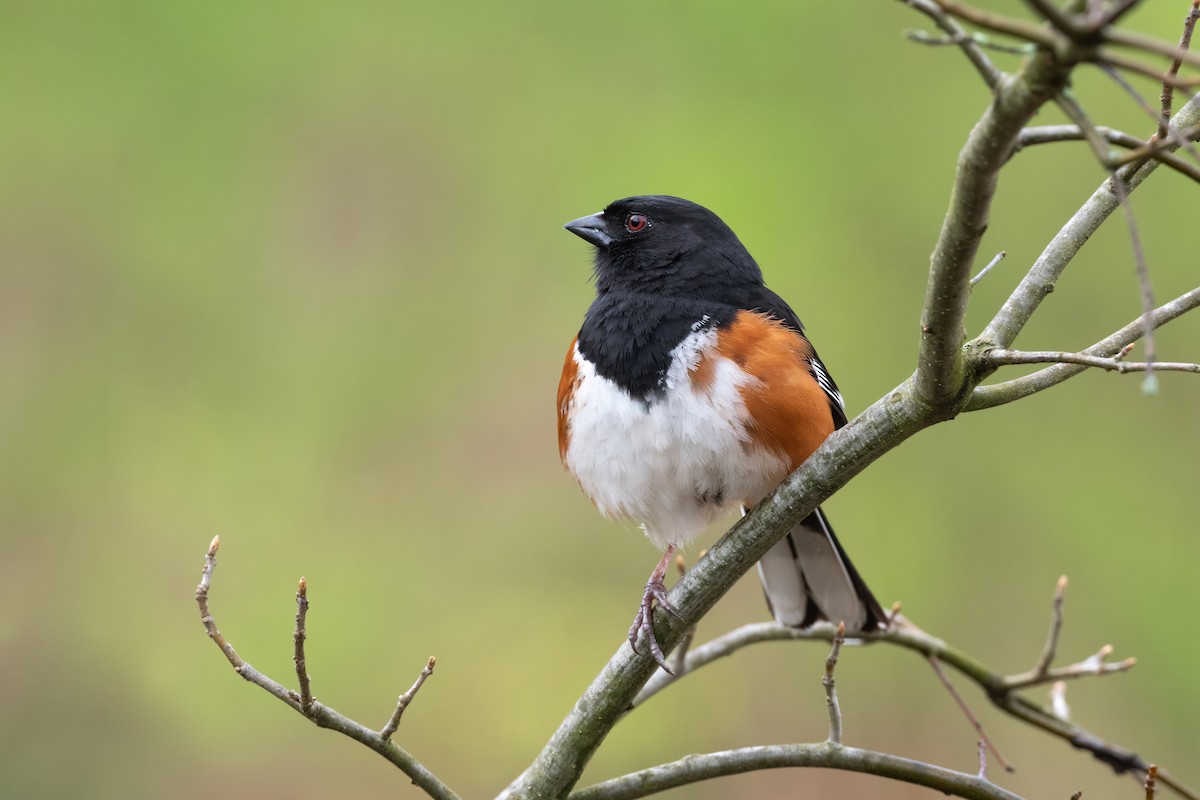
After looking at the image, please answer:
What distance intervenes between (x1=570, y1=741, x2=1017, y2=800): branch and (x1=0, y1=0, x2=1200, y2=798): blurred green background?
1614 millimetres

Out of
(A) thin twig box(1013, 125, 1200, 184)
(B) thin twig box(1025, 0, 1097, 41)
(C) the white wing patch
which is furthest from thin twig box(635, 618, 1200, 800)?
(B) thin twig box(1025, 0, 1097, 41)

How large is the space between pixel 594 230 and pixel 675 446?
2.27 ft

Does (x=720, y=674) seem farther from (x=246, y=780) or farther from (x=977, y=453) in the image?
(x=246, y=780)

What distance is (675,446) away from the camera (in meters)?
2.33

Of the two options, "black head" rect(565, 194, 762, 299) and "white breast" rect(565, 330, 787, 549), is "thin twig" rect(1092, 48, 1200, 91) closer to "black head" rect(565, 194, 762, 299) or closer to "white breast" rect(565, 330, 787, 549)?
"white breast" rect(565, 330, 787, 549)

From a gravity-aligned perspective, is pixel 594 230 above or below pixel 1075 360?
above

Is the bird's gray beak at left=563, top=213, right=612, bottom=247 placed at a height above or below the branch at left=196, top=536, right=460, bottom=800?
above

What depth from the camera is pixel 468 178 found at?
4555mm

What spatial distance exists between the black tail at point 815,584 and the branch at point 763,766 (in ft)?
1.79

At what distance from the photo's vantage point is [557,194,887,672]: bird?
7.55 ft

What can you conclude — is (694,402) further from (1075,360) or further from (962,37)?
(962,37)

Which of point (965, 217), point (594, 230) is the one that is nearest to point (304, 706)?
point (965, 217)

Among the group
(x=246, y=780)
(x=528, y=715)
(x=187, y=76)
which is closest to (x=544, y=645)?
(x=528, y=715)

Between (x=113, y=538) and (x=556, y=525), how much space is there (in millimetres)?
1441
